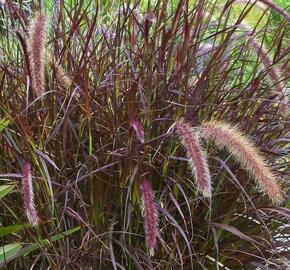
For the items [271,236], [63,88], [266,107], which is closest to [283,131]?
[266,107]

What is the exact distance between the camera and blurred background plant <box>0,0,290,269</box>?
6.11 feet

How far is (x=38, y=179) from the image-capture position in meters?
1.83

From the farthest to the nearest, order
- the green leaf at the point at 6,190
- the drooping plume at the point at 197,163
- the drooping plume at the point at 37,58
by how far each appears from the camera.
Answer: the green leaf at the point at 6,190
the drooping plume at the point at 37,58
the drooping plume at the point at 197,163

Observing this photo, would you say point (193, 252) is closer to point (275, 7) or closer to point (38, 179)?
point (38, 179)

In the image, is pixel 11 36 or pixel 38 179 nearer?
pixel 38 179

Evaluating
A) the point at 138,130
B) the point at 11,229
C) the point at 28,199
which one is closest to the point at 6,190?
the point at 11,229

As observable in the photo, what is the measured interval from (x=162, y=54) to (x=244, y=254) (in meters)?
0.64

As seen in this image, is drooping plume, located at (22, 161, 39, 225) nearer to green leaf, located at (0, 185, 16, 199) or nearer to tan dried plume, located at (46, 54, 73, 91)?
green leaf, located at (0, 185, 16, 199)

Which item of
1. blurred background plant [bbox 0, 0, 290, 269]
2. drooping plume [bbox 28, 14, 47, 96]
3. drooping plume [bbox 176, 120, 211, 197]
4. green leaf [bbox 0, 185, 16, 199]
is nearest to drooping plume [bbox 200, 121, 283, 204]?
drooping plume [bbox 176, 120, 211, 197]

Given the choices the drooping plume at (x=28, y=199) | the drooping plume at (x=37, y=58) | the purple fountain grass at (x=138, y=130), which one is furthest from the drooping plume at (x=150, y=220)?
the drooping plume at (x=37, y=58)

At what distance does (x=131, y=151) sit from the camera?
1.81m

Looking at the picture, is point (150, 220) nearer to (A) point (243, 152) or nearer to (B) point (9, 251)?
(A) point (243, 152)

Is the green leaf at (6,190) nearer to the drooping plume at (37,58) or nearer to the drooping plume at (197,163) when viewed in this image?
the drooping plume at (37,58)

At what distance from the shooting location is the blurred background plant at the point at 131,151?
186 cm
